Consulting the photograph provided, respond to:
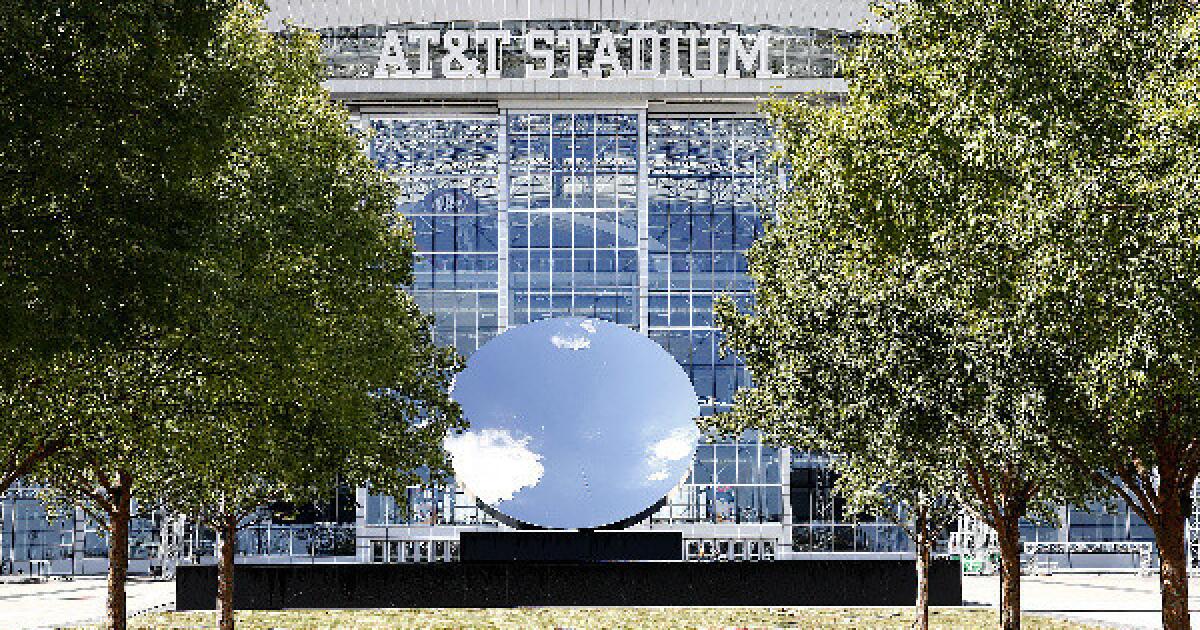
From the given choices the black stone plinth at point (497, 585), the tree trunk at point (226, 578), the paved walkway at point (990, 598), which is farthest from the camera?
the paved walkway at point (990, 598)

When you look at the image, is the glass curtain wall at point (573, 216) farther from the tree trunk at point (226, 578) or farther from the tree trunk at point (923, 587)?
the tree trunk at point (226, 578)

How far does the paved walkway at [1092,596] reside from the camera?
33.1m

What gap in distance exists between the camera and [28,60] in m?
12.4

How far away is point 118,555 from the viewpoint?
77.7ft

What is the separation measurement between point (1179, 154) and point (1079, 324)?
197 centimetres

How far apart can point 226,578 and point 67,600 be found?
1918 cm

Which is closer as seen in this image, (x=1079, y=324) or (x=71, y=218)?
(x=71, y=218)

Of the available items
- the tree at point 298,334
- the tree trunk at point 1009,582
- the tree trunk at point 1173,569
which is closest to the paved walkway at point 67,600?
the tree at point 298,334

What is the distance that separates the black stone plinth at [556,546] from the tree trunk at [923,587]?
8441 mm

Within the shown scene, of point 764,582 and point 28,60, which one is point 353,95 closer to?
point 764,582

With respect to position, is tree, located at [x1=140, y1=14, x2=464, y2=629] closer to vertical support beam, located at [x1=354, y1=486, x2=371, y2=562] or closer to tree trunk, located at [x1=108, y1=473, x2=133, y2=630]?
tree trunk, located at [x1=108, y1=473, x2=133, y2=630]

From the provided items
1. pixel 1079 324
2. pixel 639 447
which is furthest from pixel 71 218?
pixel 639 447

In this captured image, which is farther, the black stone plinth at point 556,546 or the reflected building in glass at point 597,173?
the reflected building in glass at point 597,173

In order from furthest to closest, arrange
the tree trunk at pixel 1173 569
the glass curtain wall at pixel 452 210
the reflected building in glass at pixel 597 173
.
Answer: the glass curtain wall at pixel 452 210 → the reflected building in glass at pixel 597 173 → the tree trunk at pixel 1173 569
